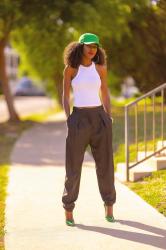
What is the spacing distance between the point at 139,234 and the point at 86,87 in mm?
1494

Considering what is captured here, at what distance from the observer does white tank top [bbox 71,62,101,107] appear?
19.2 ft

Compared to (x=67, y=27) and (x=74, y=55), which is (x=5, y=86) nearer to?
(x=67, y=27)

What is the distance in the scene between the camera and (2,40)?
69.8 ft

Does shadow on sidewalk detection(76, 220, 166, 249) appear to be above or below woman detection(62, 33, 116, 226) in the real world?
below

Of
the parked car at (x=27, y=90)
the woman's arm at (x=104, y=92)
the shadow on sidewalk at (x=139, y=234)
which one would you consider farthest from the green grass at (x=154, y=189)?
the parked car at (x=27, y=90)

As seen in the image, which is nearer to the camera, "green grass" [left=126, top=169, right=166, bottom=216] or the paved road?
"green grass" [left=126, top=169, right=166, bottom=216]

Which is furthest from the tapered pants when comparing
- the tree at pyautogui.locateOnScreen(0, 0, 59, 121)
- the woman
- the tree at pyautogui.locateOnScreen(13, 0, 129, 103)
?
the tree at pyautogui.locateOnScreen(13, 0, 129, 103)

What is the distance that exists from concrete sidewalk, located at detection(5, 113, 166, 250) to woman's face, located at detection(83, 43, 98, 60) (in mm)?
1698

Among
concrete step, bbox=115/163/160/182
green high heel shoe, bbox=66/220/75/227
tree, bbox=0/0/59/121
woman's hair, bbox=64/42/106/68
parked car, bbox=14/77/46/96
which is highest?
tree, bbox=0/0/59/121

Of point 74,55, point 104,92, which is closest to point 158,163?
point 104,92

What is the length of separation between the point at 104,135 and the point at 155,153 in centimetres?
309

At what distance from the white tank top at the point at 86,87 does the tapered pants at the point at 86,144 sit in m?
0.07

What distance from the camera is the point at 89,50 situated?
584 cm

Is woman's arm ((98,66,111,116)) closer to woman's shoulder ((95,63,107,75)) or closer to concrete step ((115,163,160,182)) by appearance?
woman's shoulder ((95,63,107,75))
